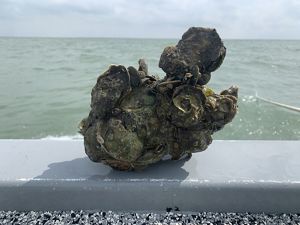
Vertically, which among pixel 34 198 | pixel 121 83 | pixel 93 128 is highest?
pixel 121 83

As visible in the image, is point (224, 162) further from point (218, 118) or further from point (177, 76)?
point (177, 76)

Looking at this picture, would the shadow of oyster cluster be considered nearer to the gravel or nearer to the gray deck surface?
the gray deck surface

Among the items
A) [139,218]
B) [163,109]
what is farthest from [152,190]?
[163,109]

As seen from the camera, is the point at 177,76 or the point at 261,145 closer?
the point at 177,76

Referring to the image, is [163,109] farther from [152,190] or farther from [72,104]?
[72,104]

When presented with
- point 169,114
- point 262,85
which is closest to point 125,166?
point 169,114

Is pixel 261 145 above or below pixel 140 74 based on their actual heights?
below

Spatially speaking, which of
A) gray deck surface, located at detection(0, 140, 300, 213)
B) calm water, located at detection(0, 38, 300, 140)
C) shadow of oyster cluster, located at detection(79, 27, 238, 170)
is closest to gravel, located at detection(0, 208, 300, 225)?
gray deck surface, located at detection(0, 140, 300, 213)
